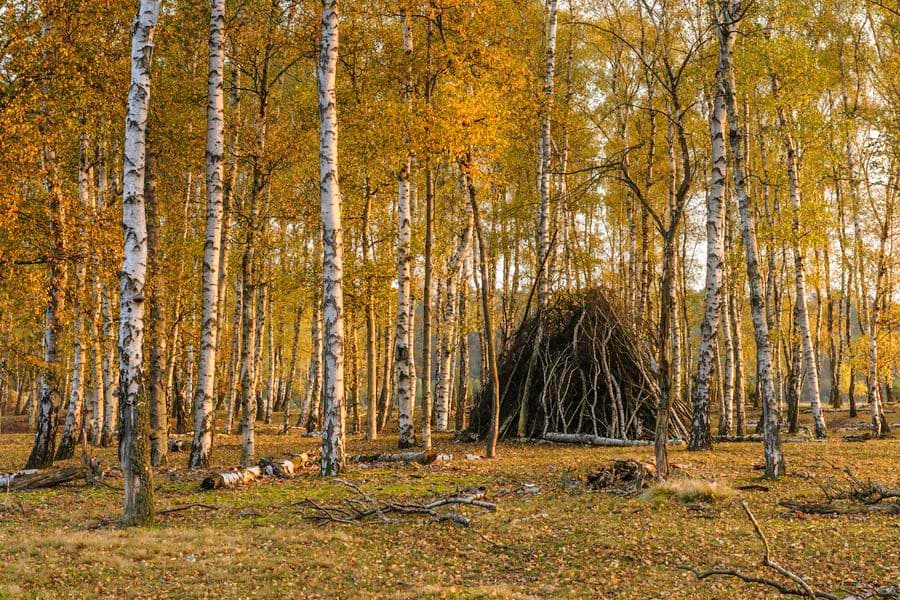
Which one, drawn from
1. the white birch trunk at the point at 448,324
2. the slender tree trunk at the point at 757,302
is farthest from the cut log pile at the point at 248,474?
the white birch trunk at the point at 448,324

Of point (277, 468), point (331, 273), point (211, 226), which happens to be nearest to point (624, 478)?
point (331, 273)

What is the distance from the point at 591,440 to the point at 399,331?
17.8 feet

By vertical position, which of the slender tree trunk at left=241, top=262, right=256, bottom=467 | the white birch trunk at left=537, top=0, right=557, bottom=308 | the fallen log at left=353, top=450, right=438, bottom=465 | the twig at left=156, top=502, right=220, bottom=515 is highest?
the white birch trunk at left=537, top=0, right=557, bottom=308

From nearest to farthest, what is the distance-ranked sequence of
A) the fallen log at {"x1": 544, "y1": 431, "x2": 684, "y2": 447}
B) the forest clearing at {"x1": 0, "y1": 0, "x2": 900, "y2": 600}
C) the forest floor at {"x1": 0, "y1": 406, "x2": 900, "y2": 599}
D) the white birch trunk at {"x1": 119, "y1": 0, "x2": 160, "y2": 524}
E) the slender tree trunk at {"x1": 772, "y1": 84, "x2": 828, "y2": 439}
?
1. the forest floor at {"x1": 0, "y1": 406, "x2": 900, "y2": 599}
2. the forest clearing at {"x1": 0, "y1": 0, "x2": 900, "y2": 600}
3. the white birch trunk at {"x1": 119, "y1": 0, "x2": 160, "y2": 524}
4. the fallen log at {"x1": 544, "y1": 431, "x2": 684, "y2": 447}
5. the slender tree trunk at {"x1": 772, "y1": 84, "x2": 828, "y2": 439}

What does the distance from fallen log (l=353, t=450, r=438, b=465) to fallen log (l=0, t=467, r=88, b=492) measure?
510cm

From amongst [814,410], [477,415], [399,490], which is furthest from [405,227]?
[814,410]

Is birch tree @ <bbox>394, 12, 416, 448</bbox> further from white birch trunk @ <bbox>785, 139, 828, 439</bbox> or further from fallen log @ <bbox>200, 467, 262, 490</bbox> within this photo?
white birch trunk @ <bbox>785, 139, 828, 439</bbox>

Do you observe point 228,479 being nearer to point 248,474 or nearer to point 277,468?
point 248,474

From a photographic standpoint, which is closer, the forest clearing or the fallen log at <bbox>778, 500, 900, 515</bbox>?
the forest clearing

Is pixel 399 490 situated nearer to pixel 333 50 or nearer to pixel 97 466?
pixel 97 466

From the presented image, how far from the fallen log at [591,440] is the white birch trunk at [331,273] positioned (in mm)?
6876

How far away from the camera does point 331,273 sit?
1134 centimetres

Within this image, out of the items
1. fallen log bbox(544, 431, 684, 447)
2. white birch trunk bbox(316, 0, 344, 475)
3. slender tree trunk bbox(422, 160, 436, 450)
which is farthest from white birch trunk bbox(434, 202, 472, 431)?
white birch trunk bbox(316, 0, 344, 475)

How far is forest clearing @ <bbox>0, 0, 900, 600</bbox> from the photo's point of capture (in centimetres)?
635
